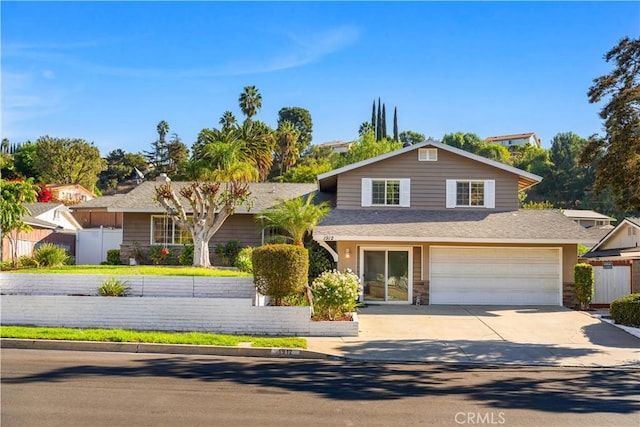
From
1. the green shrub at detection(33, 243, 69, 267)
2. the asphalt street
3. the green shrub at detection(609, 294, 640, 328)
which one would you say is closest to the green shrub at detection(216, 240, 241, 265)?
the green shrub at detection(33, 243, 69, 267)

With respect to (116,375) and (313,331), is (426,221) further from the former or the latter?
(116,375)

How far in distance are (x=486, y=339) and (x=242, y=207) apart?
12.6 meters

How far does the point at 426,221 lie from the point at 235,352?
1159cm

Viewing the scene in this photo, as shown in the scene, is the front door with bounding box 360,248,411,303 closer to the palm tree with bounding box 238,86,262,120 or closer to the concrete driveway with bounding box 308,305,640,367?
the concrete driveway with bounding box 308,305,640,367

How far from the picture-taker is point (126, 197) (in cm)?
2612

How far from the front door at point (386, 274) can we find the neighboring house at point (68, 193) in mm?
36655

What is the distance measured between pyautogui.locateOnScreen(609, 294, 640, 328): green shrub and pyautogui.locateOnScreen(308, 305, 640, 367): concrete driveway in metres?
0.47

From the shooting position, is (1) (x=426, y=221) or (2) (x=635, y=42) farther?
(1) (x=426, y=221)

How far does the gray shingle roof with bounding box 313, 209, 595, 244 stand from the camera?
20.9 metres

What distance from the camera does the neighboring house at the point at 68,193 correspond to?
173 feet

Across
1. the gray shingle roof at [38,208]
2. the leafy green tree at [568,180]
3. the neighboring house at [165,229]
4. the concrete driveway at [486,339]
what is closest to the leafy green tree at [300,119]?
the leafy green tree at [568,180]

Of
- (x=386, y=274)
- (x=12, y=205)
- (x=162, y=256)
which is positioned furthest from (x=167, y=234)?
(x=386, y=274)

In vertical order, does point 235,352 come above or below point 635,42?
below

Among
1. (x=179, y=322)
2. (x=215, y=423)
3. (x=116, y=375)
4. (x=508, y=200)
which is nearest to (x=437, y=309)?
(x=508, y=200)
